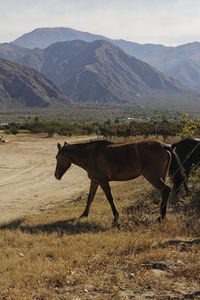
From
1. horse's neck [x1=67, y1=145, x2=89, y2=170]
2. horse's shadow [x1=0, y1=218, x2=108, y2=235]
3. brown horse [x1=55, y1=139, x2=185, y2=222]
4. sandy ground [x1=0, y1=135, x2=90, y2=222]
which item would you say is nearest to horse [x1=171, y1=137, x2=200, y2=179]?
brown horse [x1=55, y1=139, x2=185, y2=222]

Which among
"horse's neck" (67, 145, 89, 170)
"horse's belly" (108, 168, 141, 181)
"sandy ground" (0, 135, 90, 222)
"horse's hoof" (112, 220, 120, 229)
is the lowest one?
"sandy ground" (0, 135, 90, 222)

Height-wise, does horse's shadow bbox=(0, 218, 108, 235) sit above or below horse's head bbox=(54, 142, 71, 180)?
below

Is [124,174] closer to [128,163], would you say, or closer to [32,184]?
[128,163]

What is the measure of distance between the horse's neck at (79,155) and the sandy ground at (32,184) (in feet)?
10.0

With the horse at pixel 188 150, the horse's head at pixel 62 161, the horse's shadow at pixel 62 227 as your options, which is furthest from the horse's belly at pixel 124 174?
the horse at pixel 188 150

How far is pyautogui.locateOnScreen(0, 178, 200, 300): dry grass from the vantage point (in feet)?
16.5

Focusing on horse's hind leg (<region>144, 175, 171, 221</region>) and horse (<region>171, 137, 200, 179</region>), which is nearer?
horse's hind leg (<region>144, 175, 171, 221</region>)

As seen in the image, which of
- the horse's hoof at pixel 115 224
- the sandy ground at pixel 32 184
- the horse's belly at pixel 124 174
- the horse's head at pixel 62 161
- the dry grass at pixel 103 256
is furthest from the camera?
the sandy ground at pixel 32 184

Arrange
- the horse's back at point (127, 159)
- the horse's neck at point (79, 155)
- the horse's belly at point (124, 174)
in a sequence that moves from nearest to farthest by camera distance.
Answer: the horse's back at point (127, 159)
the horse's belly at point (124, 174)
the horse's neck at point (79, 155)

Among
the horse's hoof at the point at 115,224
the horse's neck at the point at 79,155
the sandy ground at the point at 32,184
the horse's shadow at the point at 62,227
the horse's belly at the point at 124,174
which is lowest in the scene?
the sandy ground at the point at 32,184

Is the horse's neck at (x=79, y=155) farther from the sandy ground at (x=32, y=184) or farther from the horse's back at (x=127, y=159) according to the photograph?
the sandy ground at (x=32, y=184)

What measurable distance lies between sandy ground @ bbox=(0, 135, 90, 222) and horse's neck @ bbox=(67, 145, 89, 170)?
3058 mm

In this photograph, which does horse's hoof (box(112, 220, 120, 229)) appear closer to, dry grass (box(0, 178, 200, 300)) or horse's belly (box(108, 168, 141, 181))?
dry grass (box(0, 178, 200, 300))

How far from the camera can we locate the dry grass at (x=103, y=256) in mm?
5035
